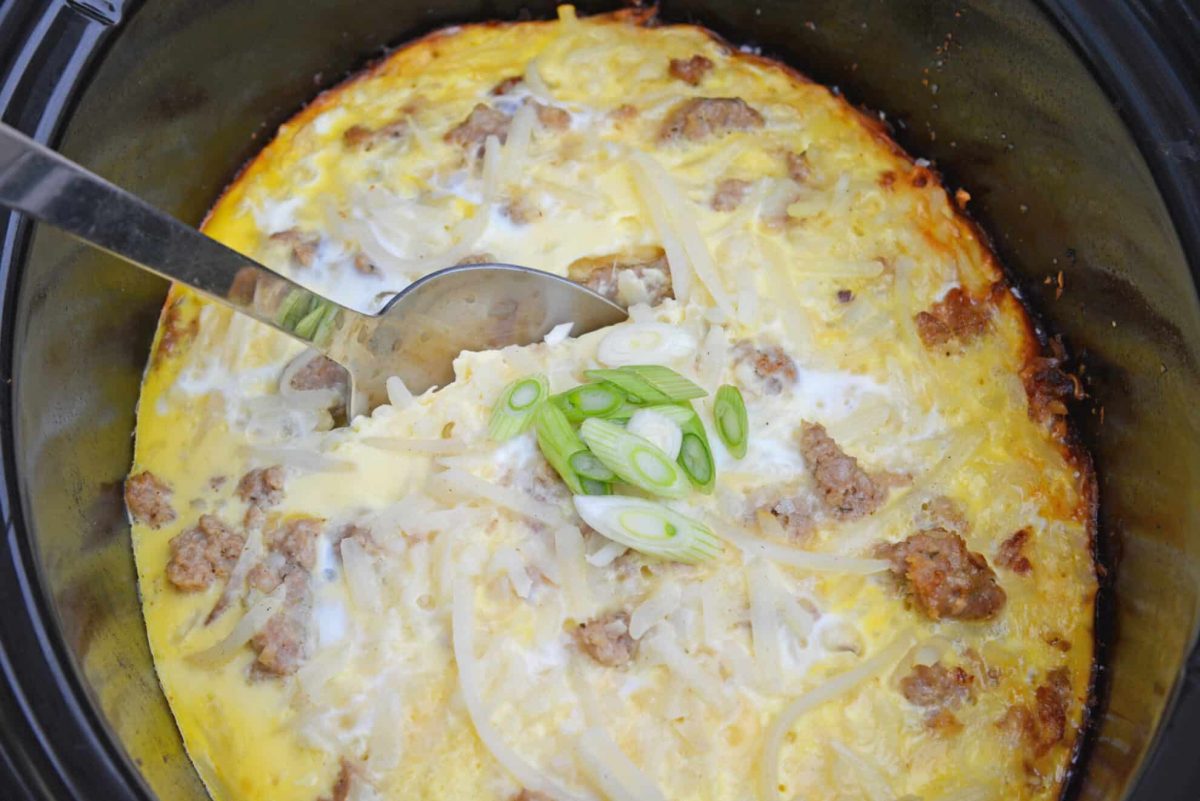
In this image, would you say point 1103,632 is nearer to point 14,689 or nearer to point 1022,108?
point 1022,108

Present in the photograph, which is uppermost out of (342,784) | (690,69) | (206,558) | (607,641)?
(690,69)

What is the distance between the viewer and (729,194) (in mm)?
3336

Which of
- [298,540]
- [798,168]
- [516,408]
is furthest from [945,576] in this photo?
[298,540]

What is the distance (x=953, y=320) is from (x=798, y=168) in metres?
0.64

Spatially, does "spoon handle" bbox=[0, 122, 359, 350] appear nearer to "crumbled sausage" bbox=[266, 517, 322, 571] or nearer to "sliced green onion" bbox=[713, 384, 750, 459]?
"crumbled sausage" bbox=[266, 517, 322, 571]

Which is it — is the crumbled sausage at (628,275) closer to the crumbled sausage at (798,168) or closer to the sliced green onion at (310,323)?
the crumbled sausage at (798,168)

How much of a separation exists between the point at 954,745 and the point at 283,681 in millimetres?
1645

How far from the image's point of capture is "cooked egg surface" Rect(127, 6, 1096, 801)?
274 cm

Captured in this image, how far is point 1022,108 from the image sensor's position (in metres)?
3.30

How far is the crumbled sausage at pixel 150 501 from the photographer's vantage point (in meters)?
3.12

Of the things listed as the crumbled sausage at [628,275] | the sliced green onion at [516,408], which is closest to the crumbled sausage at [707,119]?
the crumbled sausage at [628,275]

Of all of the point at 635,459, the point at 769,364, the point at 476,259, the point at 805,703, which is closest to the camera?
the point at 805,703

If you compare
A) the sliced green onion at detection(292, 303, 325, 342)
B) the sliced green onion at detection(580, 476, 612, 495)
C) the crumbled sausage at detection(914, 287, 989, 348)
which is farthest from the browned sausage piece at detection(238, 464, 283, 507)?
the crumbled sausage at detection(914, 287, 989, 348)

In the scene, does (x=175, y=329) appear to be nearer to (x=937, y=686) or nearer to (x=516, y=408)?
(x=516, y=408)
